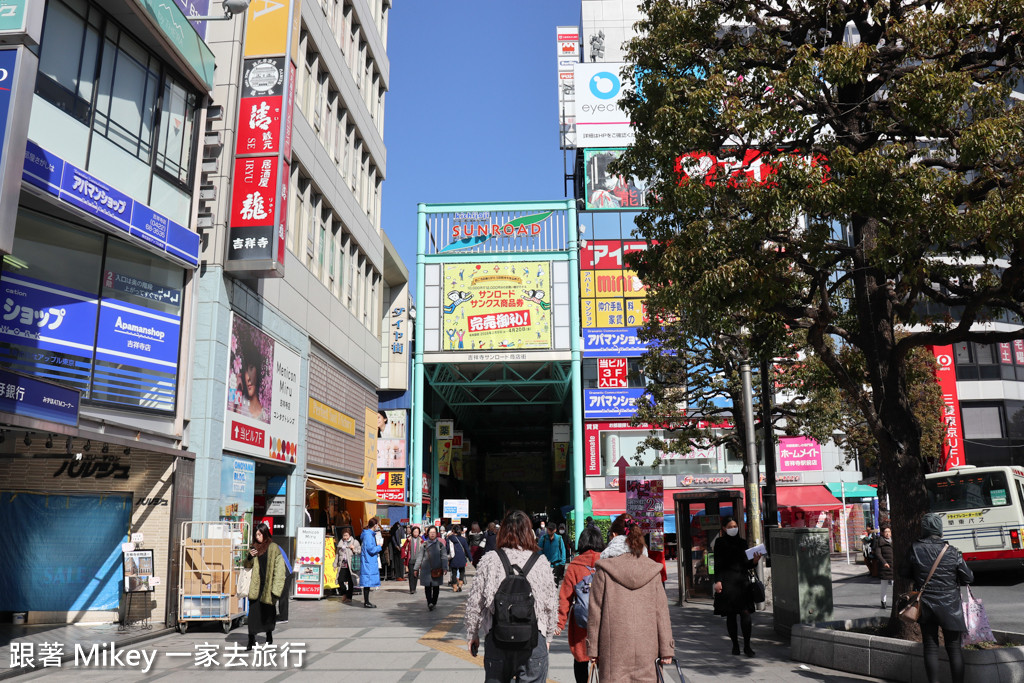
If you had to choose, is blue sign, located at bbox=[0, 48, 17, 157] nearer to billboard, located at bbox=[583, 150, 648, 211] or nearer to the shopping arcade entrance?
the shopping arcade entrance

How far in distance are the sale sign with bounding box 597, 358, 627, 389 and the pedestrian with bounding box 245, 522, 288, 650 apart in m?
33.5

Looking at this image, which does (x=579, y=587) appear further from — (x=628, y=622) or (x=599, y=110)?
(x=599, y=110)

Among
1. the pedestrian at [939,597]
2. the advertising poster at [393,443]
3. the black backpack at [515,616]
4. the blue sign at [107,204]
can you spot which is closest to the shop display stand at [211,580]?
the blue sign at [107,204]

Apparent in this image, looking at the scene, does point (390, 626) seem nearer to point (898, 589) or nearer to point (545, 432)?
point (898, 589)

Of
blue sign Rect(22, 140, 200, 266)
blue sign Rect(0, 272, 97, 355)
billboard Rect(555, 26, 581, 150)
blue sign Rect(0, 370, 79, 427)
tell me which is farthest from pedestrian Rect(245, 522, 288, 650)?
billboard Rect(555, 26, 581, 150)

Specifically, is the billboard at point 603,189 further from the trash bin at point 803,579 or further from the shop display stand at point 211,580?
the shop display stand at point 211,580

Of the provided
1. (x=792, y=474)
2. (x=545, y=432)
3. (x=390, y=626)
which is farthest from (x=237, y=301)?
(x=545, y=432)

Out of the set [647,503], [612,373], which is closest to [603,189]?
[612,373]

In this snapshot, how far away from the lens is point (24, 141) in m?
8.93

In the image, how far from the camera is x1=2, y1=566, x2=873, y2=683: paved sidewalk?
8.84m

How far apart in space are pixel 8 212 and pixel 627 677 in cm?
798

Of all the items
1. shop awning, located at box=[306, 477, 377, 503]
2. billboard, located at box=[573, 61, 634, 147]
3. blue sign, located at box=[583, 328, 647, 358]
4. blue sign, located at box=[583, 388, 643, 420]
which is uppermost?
billboard, located at box=[573, 61, 634, 147]

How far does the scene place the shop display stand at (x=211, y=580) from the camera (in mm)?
12828

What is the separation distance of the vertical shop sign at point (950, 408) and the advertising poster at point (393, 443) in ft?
74.2
